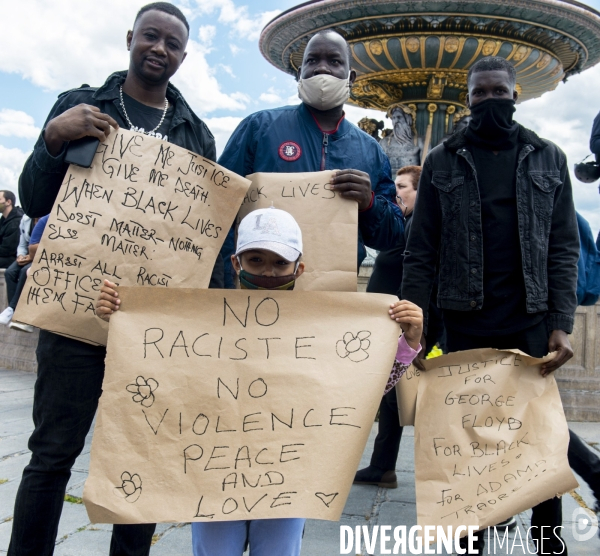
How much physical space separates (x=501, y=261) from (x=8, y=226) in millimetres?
8072

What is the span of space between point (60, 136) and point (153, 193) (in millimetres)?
325

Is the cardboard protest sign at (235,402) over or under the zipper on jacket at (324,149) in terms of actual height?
under

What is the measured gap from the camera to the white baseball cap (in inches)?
76.5

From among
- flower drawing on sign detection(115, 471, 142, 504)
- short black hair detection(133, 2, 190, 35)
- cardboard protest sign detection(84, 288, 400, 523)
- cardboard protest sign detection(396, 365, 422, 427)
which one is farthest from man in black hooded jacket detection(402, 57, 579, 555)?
flower drawing on sign detection(115, 471, 142, 504)

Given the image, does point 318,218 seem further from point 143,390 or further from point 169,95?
point 143,390

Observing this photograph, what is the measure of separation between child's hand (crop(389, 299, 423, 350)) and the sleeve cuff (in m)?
0.07

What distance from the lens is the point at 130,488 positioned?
1.62 m

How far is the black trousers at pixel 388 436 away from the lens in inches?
147

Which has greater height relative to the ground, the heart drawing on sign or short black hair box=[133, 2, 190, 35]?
short black hair box=[133, 2, 190, 35]

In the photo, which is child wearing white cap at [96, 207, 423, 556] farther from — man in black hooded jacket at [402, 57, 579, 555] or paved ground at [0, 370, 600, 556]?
paved ground at [0, 370, 600, 556]

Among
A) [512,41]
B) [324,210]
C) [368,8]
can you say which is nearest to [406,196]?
[324,210]

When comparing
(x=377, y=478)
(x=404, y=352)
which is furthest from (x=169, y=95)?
(x=377, y=478)

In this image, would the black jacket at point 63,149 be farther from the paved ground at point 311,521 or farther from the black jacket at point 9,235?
the black jacket at point 9,235

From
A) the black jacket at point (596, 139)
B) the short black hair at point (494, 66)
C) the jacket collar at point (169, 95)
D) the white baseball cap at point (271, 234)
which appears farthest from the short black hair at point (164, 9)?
the black jacket at point (596, 139)
